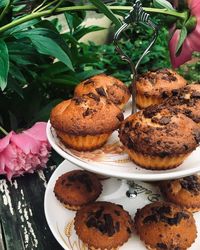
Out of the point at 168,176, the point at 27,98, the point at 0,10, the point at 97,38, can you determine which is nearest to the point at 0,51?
the point at 0,10

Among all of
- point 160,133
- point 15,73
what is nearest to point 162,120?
point 160,133

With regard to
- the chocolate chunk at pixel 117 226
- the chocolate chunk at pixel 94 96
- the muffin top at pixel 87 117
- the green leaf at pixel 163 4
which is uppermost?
the green leaf at pixel 163 4

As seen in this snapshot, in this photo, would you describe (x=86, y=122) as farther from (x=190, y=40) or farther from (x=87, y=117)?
(x=190, y=40)

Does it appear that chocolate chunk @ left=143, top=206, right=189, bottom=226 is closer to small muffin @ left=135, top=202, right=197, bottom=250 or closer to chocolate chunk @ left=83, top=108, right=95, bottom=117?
small muffin @ left=135, top=202, right=197, bottom=250

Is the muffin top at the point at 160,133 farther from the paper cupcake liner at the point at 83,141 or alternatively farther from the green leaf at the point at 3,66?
the green leaf at the point at 3,66

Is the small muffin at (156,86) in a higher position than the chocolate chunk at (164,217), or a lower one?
higher

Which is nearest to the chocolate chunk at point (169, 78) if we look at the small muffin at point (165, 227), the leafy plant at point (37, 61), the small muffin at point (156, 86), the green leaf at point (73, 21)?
the small muffin at point (156, 86)
